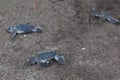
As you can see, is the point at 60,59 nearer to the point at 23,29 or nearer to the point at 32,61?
the point at 32,61

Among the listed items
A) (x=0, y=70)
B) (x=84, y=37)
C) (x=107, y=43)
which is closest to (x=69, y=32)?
(x=84, y=37)

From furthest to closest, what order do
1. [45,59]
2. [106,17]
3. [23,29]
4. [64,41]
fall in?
[106,17] → [23,29] → [64,41] → [45,59]

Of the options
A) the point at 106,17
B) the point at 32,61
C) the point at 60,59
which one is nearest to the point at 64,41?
the point at 60,59

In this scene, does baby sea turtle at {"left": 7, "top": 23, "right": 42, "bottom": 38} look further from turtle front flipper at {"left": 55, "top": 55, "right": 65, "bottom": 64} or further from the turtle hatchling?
turtle front flipper at {"left": 55, "top": 55, "right": 65, "bottom": 64}

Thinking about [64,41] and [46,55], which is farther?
[64,41]

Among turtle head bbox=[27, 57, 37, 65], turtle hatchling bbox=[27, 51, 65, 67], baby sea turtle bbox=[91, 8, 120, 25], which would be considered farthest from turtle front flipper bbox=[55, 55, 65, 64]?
baby sea turtle bbox=[91, 8, 120, 25]

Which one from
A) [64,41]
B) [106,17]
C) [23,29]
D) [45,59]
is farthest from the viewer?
[106,17]

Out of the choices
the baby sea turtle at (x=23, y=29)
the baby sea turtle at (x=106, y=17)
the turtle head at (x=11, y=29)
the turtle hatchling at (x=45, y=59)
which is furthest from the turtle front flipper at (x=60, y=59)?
the baby sea turtle at (x=106, y=17)

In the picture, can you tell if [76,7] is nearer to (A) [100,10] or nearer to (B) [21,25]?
(A) [100,10]
